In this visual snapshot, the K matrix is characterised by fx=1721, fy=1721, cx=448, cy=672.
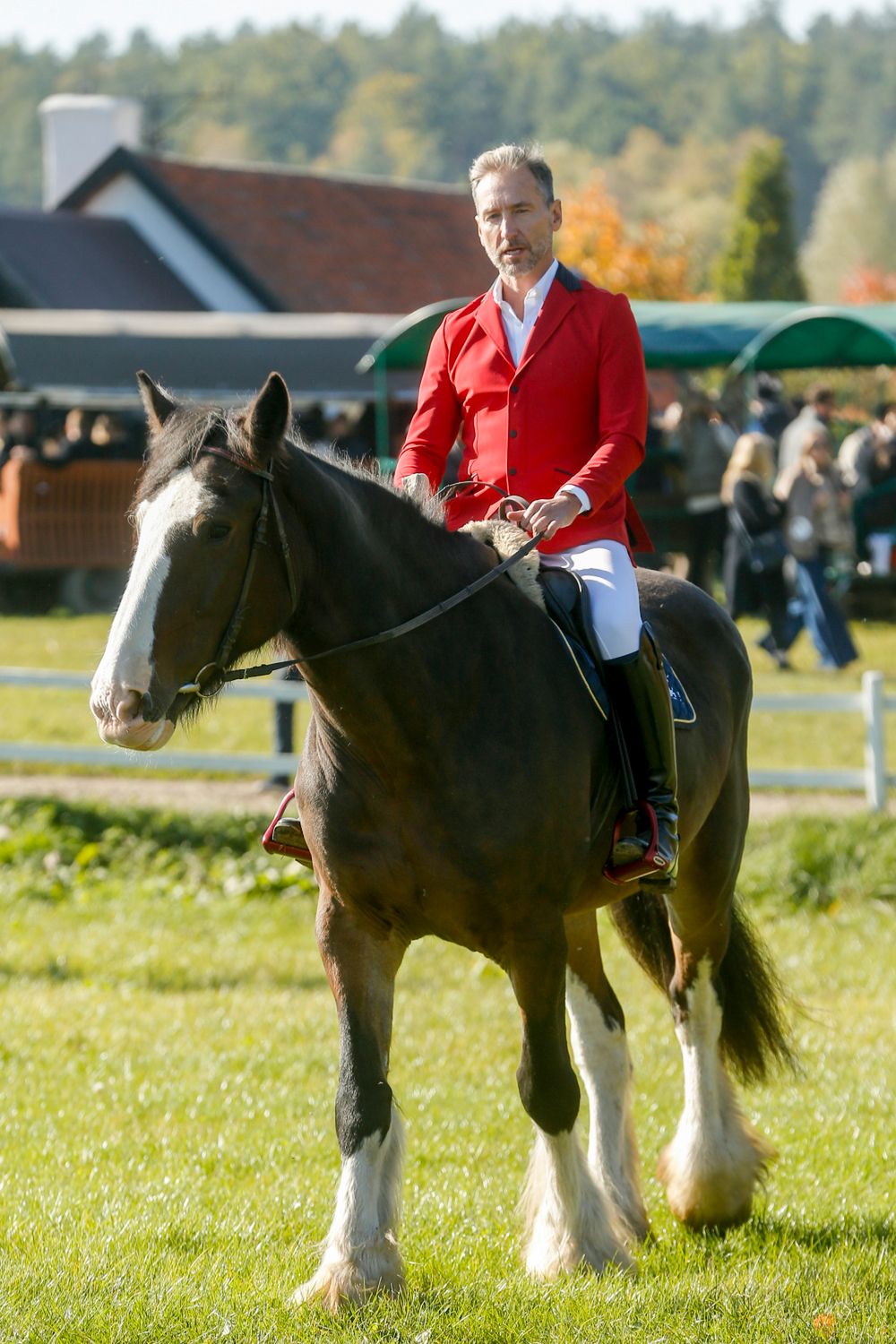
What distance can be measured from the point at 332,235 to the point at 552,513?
3349 cm

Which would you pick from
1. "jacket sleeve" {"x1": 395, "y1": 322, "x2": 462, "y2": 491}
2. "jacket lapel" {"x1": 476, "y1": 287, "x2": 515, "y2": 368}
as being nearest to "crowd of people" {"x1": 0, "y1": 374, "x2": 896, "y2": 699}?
"jacket sleeve" {"x1": 395, "y1": 322, "x2": 462, "y2": 491}

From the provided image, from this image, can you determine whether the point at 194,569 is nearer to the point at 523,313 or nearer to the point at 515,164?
the point at 523,313

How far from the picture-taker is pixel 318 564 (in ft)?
14.4

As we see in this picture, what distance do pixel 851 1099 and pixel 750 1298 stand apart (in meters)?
2.21

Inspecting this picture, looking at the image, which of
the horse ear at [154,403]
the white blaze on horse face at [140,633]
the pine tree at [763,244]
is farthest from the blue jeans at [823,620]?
the pine tree at [763,244]

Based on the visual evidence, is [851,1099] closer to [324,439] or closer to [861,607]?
[861,607]

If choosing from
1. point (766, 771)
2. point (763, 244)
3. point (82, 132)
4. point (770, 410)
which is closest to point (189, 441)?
point (766, 771)

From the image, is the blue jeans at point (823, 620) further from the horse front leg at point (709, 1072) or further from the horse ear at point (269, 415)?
the horse ear at point (269, 415)

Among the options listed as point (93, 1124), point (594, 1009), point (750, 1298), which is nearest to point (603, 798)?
point (594, 1009)

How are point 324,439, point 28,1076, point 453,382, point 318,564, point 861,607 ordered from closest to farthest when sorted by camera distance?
point 318,564, point 453,382, point 28,1076, point 861,607, point 324,439

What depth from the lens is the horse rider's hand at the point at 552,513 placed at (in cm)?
465

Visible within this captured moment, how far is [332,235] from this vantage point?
121 feet

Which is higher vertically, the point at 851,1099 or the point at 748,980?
the point at 748,980

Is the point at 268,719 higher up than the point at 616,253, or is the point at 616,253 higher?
the point at 616,253
